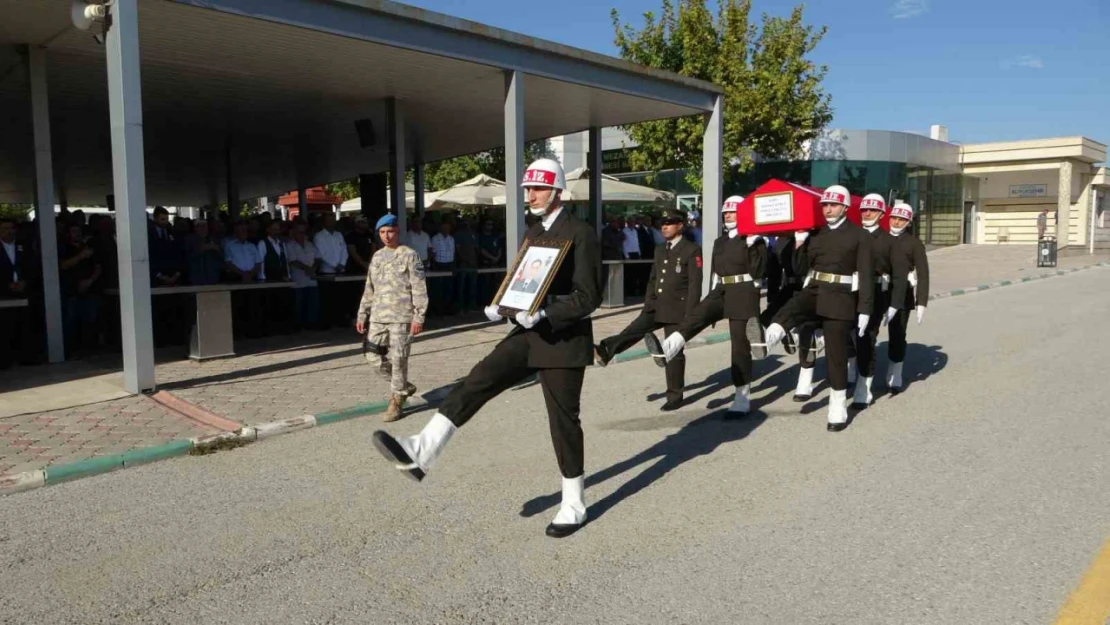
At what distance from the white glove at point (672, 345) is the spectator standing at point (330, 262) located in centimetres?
693

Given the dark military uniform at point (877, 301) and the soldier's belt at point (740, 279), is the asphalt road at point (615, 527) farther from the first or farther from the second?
the soldier's belt at point (740, 279)

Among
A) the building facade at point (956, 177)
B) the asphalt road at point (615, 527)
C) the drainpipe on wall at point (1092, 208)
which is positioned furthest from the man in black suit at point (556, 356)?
the drainpipe on wall at point (1092, 208)

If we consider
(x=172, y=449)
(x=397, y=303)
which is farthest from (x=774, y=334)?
(x=172, y=449)

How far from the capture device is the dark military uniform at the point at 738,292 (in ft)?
24.1

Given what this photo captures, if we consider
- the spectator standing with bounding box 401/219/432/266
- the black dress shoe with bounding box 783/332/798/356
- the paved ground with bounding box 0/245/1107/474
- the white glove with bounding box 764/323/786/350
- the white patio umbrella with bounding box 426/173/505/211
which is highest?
Answer: the white patio umbrella with bounding box 426/173/505/211

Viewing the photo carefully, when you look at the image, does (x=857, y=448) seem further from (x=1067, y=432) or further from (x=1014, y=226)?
(x=1014, y=226)

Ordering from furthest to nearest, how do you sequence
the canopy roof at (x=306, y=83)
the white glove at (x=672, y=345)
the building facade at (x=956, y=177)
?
1. the building facade at (x=956, y=177)
2. the canopy roof at (x=306, y=83)
3. the white glove at (x=672, y=345)

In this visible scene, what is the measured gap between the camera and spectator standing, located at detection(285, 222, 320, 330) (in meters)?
12.1

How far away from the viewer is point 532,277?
169 inches

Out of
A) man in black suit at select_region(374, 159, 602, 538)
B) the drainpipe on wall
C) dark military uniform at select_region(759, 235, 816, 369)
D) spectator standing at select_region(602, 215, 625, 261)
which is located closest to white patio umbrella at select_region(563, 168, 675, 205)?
spectator standing at select_region(602, 215, 625, 261)

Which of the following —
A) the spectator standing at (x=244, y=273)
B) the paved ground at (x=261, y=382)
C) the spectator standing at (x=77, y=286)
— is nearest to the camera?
the paved ground at (x=261, y=382)

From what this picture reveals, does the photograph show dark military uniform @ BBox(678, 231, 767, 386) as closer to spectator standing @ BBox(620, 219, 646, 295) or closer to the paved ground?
the paved ground

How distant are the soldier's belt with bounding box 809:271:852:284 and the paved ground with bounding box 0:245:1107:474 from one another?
12.4ft

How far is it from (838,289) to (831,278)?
114 millimetres
